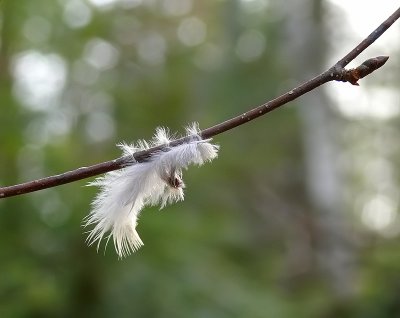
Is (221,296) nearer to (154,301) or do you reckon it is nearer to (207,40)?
(154,301)

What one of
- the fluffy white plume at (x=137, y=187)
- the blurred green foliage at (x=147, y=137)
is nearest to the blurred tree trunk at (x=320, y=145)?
the blurred green foliage at (x=147, y=137)

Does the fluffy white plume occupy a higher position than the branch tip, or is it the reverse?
the branch tip

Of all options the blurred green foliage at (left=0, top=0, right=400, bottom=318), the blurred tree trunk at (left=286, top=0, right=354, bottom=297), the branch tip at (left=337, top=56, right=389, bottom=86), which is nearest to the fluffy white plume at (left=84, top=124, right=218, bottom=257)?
the branch tip at (left=337, top=56, right=389, bottom=86)

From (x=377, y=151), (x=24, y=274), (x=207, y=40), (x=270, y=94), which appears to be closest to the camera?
(x=24, y=274)

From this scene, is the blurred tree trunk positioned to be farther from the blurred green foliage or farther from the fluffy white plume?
the fluffy white plume

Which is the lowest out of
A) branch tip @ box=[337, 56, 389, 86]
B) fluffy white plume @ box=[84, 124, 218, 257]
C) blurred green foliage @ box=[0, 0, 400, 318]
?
fluffy white plume @ box=[84, 124, 218, 257]

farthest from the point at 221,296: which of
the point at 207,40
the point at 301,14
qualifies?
the point at 207,40

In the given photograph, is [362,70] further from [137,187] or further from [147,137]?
[147,137]

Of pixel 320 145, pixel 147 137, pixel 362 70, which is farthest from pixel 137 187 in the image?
pixel 320 145
